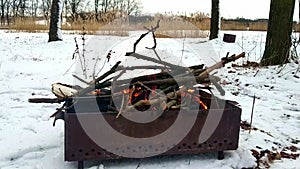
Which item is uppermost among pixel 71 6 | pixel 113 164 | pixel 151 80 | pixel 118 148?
pixel 71 6

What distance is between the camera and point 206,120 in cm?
205

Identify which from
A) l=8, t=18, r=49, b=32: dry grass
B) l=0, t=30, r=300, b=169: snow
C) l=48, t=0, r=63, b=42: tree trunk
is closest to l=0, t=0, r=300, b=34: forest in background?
l=8, t=18, r=49, b=32: dry grass

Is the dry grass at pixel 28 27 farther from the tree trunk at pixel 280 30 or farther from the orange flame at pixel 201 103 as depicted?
the orange flame at pixel 201 103

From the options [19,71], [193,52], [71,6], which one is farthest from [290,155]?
[71,6]

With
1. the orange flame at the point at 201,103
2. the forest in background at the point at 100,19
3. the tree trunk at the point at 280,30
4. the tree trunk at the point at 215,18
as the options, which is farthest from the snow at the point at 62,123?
the tree trunk at the point at 215,18

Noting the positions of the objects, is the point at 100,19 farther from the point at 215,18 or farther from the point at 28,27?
the point at 215,18

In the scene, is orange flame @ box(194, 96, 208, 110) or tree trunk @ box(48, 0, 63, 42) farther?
tree trunk @ box(48, 0, 63, 42)

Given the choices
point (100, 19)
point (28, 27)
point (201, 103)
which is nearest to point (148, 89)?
point (201, 103)

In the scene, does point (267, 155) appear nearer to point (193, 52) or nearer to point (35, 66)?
point (35, 66)

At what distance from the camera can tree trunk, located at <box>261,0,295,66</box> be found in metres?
4.89

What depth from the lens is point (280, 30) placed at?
16.1ft

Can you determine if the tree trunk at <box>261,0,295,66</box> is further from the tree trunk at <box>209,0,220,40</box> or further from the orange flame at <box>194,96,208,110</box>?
the tree trunk at <box>209,0,220,40</box>

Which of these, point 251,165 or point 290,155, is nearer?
point 251,165

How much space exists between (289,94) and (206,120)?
2188 mm
